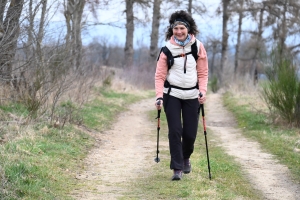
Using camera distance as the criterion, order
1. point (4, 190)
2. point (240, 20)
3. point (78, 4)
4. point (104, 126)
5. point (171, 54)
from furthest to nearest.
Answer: point (240, 20) < point (78, 4) < point (104, 126) < point (171, 54) < point (4, 190)

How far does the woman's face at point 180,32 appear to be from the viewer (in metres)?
6.10

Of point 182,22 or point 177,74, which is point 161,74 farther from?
point 182,22

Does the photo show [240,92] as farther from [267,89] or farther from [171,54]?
[171,54]

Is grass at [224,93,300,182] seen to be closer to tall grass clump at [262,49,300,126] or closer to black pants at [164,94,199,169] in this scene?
tall grass clump at [262,49,300,126]

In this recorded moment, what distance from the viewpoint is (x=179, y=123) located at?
6.12 m

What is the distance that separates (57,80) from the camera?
10438mm

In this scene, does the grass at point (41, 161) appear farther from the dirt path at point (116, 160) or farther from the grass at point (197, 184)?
the grass at point (197, 184)

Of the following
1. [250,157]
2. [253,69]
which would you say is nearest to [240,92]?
[253,69]

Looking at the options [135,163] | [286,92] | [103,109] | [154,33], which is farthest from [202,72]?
[154,33]

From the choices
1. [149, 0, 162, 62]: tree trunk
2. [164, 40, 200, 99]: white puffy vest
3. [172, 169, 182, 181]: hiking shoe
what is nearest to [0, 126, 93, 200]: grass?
[172, 169, 182, 181]: hiking shoe

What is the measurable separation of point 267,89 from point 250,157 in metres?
4.28

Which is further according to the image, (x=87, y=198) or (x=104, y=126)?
(x=104, y=126)

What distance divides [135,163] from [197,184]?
1807 millimetres

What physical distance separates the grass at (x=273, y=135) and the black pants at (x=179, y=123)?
198 centimetres
